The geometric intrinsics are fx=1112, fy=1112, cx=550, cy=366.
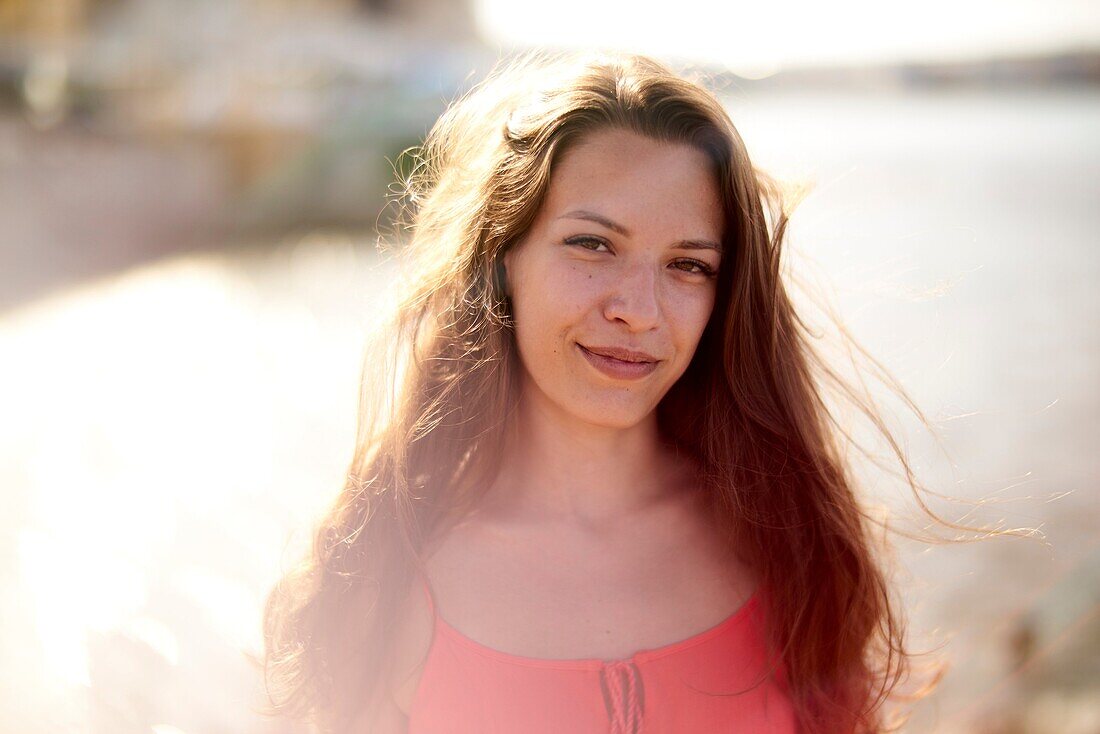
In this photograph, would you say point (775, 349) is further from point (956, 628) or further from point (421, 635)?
point (956, 628)

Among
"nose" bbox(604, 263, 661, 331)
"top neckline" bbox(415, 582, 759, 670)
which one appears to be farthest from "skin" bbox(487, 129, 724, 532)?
"top neckline" bbox(415, 582, 759, 670)

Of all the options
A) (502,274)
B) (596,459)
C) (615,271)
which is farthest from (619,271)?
(596,459)

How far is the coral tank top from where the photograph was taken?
1701mm

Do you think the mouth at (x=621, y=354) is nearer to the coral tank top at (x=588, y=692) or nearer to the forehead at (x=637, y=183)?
the forehead at (x=637, y=183)

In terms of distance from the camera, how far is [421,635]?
5.95 feet

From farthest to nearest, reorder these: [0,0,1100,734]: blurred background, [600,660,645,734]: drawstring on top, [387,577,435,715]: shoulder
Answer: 1. [0,0,1100,734]: blurred background
2. [387,577,435,715]: shoulder
3. [600,660,645,734]: drawstring on top

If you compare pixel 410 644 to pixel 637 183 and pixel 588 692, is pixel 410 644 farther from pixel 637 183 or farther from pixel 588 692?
pixel 637 183

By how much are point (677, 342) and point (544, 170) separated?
0.34m

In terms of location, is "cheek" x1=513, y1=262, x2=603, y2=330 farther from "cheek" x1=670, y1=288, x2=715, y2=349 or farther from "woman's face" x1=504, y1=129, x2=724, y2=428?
"cheek" x1=670, y1=288, x2=715, y2=349

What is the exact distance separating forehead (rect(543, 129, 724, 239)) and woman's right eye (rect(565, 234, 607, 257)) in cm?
4

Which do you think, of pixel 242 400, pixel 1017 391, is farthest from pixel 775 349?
pixel 1017 391

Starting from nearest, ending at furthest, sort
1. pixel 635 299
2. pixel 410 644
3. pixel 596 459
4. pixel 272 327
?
pixel 635 299 < pixel 410 644 < pixel 596 459 < pixel 272 327

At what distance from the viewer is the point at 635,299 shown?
169 centimetres

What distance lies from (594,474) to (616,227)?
0.47 metres
